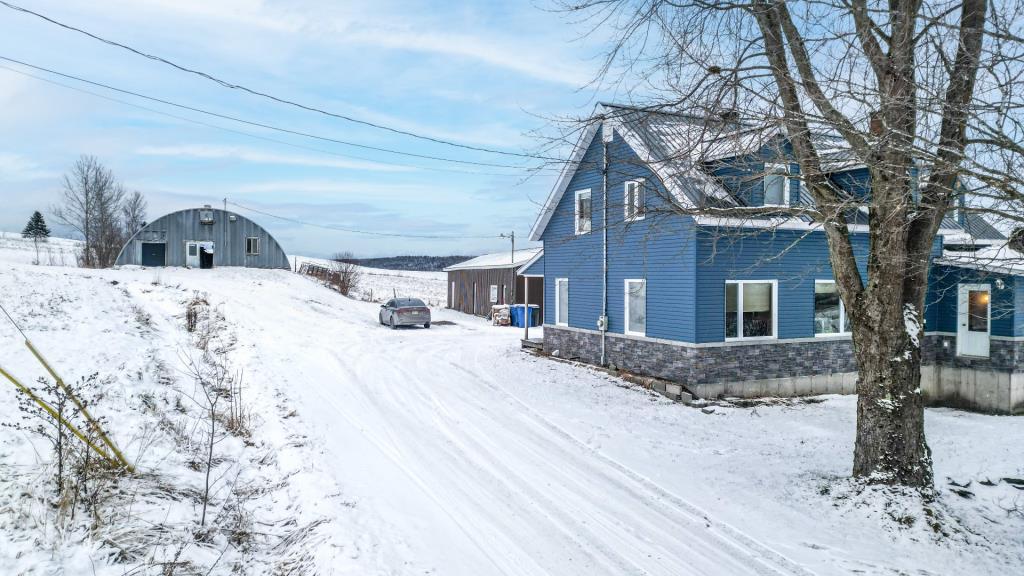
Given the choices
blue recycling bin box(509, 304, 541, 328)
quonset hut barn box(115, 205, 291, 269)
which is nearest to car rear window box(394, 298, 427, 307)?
blue recycling bin box(509, 304, 541, 328)

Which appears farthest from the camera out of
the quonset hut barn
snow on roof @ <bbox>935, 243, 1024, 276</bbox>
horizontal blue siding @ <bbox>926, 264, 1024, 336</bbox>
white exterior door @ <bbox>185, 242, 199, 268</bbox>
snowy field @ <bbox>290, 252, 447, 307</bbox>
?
snowy field @ <bbox>290, 252, 447, 307</bbox>

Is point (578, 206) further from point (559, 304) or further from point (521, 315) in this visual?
point (521, 315)

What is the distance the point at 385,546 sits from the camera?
5.69m

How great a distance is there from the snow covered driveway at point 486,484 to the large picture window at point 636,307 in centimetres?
307

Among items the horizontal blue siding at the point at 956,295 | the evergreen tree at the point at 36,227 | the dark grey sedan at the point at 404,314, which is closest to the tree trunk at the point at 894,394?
the horizontal blue siding at the point at 956,295

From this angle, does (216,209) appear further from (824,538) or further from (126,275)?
(824,538)

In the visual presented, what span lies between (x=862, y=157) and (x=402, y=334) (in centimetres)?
2035

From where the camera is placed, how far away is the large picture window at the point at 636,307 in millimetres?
15195

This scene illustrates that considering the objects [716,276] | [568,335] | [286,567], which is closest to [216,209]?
[568,335]

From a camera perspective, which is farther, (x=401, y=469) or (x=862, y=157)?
(x=401, y=469)

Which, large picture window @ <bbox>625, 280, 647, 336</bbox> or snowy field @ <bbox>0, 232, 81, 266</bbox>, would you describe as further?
snowy field @ <bbox>0, 232, 81, 266</bbox>

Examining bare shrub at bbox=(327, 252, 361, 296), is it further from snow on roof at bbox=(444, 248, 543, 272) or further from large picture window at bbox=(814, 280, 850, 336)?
large picture window at bbox=(814, 280, 850, 336)

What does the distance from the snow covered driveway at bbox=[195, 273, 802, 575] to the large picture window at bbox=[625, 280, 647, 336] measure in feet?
10.1

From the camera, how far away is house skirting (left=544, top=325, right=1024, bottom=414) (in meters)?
13.7
